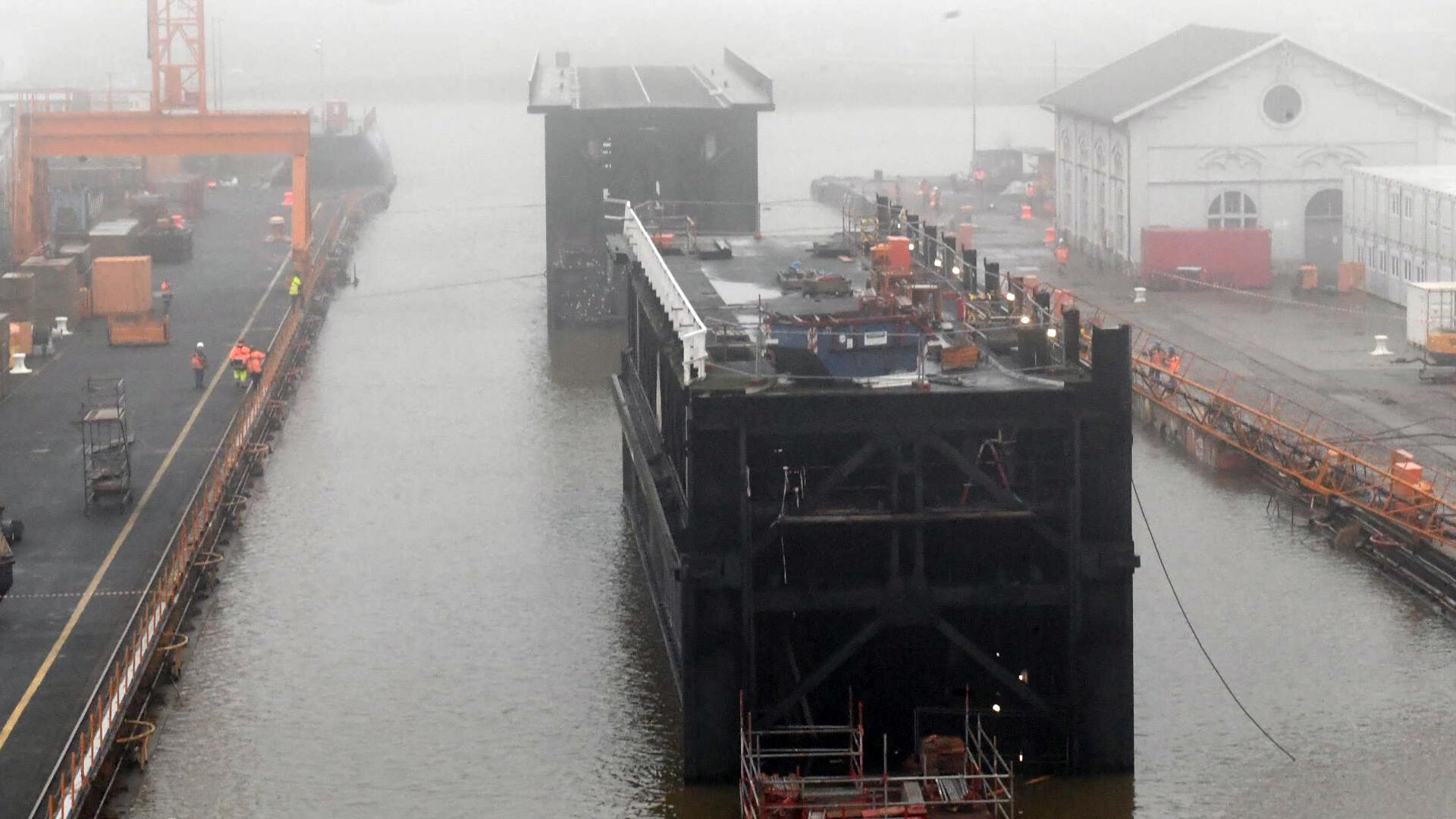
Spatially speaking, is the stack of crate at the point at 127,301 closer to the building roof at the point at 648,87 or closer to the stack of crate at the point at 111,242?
the stack of crate at the point at 111,242

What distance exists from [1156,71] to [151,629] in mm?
54028

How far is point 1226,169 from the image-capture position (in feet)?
230

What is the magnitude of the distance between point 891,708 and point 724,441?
3663 millimetres

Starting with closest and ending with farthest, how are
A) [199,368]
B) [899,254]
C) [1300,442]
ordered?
1. [899,254]
2. [1300,442]
3. [199,368]

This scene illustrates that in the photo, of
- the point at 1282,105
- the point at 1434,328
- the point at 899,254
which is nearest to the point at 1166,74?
the point at 1282,105

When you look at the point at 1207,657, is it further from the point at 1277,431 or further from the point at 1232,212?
the point at 1232,212

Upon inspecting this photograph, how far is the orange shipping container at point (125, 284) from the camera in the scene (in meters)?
57.9

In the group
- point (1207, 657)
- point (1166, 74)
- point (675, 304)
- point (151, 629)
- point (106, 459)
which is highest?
point (1166, 74)

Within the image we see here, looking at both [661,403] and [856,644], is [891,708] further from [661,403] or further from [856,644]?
[661,403]

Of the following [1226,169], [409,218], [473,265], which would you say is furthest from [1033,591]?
[409,218]

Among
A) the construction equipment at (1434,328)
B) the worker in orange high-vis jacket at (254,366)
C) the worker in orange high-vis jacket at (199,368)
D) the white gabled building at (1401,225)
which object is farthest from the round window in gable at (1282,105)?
the worker in orange high-vis jacket at (199,368)

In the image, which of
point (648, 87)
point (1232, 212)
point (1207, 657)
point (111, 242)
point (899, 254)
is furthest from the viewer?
point (648, 87)

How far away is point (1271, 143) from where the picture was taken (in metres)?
69.4

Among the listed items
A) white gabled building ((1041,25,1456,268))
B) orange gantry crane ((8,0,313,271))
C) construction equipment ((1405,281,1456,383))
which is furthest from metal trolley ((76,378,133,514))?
white gabled building ((1041,25,1456,268))
